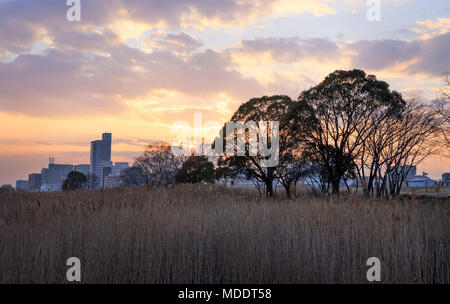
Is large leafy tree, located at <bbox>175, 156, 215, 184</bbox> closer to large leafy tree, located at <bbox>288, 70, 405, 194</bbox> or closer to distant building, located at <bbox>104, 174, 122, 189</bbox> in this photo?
distant building, located at <bbox>104, 174, 122, 189</bbox>

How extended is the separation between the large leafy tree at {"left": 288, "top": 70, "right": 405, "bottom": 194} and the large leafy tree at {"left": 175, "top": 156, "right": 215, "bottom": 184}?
824 inches

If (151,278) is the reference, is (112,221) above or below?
above

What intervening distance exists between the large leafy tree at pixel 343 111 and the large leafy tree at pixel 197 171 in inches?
824

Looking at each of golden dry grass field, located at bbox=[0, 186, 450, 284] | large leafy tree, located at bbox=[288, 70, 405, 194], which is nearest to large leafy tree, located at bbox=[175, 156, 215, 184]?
large leafy tree, located at bbox=[288, 70, 405, 194]

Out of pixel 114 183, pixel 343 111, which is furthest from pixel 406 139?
pixel 114 183

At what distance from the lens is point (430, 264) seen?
4824 mm

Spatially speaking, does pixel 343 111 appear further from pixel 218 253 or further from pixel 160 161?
pixel 160 161

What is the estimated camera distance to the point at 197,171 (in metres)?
38.1

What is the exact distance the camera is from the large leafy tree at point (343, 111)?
56.6 ft

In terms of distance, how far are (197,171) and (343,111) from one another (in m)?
23.1

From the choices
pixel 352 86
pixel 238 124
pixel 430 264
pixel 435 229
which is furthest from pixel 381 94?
pixel 430 264

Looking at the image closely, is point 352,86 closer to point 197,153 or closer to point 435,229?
point 435,229

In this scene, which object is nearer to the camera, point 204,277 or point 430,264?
point 204,277
